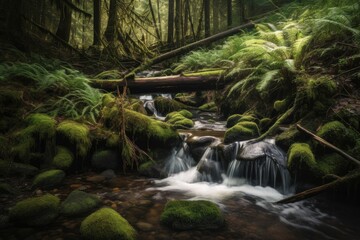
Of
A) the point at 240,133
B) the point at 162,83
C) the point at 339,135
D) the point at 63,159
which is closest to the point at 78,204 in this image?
the point at 63,159

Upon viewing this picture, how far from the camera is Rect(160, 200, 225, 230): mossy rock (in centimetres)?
357

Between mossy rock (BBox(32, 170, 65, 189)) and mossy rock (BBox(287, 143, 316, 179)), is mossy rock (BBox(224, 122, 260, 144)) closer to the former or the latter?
mossy rock (BBox(287, 143, 316, 179))

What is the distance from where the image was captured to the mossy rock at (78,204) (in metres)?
3.82

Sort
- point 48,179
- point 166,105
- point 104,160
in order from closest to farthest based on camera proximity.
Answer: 1. point 48,179
2. point 104,160
3. point 166,105

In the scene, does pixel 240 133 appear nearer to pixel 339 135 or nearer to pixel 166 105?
pixel 339 135

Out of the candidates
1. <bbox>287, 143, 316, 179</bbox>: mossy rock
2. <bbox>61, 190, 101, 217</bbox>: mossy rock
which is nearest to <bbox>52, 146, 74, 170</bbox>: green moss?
<bbox>61, 190, 101, 217</bbox>: mossy rock

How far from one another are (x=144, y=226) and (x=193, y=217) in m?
0.66

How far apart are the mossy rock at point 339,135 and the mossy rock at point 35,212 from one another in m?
4.34

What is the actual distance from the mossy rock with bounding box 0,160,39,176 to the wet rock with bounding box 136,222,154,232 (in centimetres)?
247

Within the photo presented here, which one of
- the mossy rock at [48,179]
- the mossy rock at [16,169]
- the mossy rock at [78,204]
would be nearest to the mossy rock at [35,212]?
the mossy rock at [78,204]

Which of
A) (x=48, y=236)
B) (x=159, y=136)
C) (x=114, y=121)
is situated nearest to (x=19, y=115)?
(x=114, y=121)

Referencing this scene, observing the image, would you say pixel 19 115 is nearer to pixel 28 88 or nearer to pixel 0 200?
pixel 28 88

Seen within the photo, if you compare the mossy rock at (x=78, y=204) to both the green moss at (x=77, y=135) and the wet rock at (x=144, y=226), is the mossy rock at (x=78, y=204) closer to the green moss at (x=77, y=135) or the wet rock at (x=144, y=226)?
the wet rock at (x=144, y=226)

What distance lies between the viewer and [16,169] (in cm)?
488
